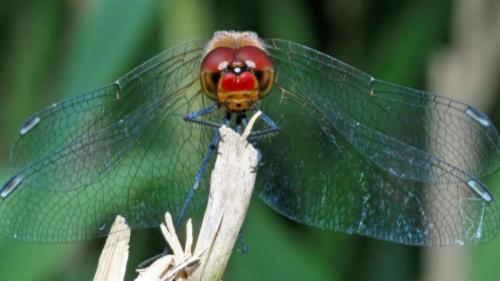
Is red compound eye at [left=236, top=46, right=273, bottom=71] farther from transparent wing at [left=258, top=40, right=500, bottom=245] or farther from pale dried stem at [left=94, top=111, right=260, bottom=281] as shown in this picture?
pale dried stem at [left=94, top=111, right=260, bottom=281]

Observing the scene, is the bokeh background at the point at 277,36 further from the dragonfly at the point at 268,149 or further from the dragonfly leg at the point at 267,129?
the dragonfly leg at the point at 267,129

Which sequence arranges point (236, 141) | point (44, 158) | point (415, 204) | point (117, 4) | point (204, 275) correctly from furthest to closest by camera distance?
1. point (117, 4)
2. point (415, 204)
3. point (44, 158)
4. point (236, 141)
5. point (204, 275)

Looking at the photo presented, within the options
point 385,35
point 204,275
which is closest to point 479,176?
point 204,275

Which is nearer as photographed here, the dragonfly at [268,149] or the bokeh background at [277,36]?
the dragonfly at [268,149]

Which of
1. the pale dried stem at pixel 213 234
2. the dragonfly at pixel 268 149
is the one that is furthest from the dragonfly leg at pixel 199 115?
the pale dried stem at pixel 213 234

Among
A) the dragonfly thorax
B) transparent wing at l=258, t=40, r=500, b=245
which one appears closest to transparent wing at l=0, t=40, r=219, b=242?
the dragonfly thorax

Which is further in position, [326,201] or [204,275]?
[326,201]

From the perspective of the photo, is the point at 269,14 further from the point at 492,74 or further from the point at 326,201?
the point at 326,201
